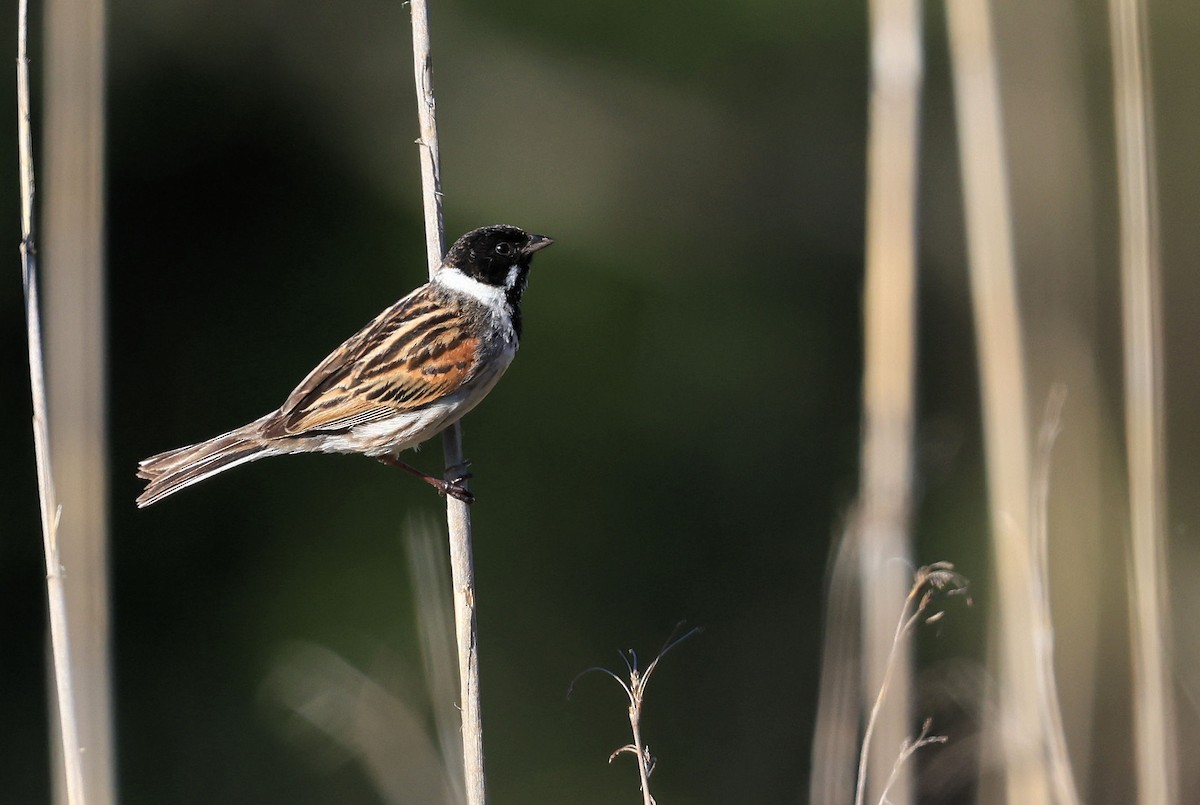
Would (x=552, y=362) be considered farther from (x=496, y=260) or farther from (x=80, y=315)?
(x=80, y=315)

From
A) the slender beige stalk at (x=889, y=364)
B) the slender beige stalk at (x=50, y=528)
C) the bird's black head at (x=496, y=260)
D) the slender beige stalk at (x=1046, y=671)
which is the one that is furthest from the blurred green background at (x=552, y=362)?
the slender beige stalk at (x=1046, y=671)

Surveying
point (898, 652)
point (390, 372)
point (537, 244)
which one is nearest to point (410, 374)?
point (390, 372)

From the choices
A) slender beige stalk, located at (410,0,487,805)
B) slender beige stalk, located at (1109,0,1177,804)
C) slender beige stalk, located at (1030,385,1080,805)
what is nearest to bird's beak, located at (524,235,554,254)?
slender beige stalk, located at (410,0,487,805)

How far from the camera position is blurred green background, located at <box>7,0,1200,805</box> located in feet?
24.3

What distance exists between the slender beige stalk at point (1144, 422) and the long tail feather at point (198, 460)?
214 cm

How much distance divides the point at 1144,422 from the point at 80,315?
7.69 feet

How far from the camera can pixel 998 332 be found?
10.2 feet

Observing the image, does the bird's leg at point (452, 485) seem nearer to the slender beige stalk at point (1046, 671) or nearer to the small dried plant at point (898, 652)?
the small dried plant at point (898, 652)

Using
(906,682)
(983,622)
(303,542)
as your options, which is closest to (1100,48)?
(983,622)

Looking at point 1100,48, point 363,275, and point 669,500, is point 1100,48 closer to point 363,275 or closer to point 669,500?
point 669,500

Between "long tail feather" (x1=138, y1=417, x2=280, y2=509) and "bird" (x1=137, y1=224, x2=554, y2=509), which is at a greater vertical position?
"bird" (x1=137, y1=224, x2=554, y2=509)

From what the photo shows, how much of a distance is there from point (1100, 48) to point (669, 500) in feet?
12.2

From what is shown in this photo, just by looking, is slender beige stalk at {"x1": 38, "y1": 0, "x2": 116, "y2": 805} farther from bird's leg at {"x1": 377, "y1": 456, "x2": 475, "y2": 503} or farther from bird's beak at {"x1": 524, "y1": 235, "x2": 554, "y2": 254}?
bird's beak at {"x1": 524, "y1": 235, "x2": 554, "y2": 254}

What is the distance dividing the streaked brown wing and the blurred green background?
3.05 metres
